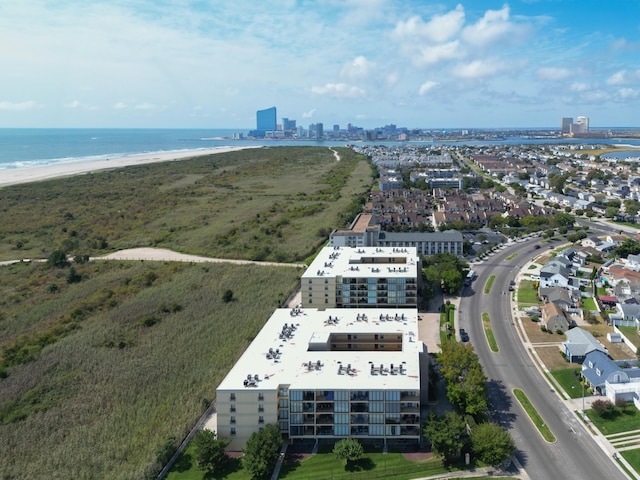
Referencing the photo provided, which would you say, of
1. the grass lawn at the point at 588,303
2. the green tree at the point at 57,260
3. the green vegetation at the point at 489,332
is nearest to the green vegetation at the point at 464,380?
the green vegetation at the point at 489,332

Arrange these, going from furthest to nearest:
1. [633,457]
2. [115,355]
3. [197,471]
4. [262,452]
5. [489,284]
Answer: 1. [489,284]
2. [115,355]
3. [633,457]
4. [197,471]
5. [262,452]

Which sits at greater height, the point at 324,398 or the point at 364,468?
the point at 324,398

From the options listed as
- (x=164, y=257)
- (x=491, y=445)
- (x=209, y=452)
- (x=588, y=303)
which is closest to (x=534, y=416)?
(x=491, y=445)

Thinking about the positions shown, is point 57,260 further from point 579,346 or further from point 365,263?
point 579,346

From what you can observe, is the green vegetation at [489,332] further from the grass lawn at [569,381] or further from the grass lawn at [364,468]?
the grass lawn at [364,468]

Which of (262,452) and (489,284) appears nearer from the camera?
(262,452)

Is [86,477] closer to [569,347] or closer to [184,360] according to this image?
[184,360]

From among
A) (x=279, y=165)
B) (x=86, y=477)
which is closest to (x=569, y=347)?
(x=86, y=477)

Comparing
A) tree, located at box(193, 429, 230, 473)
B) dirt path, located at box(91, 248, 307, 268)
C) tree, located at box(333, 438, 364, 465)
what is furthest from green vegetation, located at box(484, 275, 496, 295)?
tree, located at box(193, 429, 230, 473)
